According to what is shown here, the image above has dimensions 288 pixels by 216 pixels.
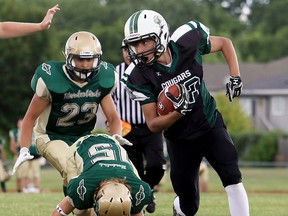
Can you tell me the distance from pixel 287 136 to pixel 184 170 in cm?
2698

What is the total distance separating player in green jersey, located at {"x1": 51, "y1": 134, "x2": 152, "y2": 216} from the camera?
5.48 m

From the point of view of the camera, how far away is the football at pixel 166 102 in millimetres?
6133

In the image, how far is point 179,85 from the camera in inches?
244

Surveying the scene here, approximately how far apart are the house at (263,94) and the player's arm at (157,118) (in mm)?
39012

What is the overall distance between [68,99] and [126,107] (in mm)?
2525

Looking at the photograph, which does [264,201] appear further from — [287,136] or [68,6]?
[68,6]

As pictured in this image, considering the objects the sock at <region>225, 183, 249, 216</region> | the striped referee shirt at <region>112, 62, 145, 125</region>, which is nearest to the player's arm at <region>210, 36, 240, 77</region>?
the sock at <region>225, 183, 249, 216</region>

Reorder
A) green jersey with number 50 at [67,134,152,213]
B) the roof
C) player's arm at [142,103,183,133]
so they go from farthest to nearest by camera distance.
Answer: the roof, player's arm at [142,103,183,133], green jersey with number 50 at [67,134,152,213]

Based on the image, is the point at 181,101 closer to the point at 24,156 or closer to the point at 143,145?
the point at 24,156

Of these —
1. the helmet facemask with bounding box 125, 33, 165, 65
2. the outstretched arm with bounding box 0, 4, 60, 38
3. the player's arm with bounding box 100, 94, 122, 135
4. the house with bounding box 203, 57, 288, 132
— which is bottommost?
the house with bounding box 203, 57, 288, 132

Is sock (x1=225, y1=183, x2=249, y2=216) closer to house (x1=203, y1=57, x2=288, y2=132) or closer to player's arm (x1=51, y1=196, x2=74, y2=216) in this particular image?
player's arm (x1=51, y1=196, x2=74, y2=216)

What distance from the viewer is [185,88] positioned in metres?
6.16

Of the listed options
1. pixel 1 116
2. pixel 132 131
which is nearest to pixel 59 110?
pixel 132 131

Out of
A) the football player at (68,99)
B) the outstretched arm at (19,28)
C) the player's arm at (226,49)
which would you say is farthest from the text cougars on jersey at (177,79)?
the outstretched arm at (19,28)
